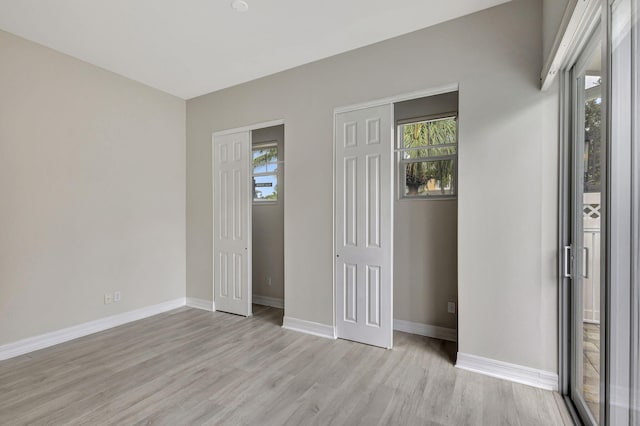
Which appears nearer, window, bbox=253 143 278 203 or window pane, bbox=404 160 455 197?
window pane, bbox=404 160 455 197

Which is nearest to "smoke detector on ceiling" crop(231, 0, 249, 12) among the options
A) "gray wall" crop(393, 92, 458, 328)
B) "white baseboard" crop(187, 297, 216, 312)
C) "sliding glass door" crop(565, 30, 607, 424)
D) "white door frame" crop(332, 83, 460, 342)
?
"white door frame" crop(332, 83, 460, 342)

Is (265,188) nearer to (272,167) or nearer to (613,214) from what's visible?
(272,167)

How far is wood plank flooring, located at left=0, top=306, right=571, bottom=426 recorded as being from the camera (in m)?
2.07

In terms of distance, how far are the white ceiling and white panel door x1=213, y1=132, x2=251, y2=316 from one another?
42.6 inches

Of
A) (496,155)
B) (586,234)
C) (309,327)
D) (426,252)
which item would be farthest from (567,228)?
(309,327)

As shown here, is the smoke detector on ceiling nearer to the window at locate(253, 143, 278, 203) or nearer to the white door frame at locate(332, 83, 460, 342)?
the white door frame at locate(332, 83, 460, 342)

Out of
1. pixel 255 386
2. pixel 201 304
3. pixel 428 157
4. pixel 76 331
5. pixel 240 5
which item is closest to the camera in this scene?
pixel 255 386

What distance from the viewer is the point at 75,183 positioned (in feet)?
11.2

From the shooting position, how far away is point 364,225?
3244 mm

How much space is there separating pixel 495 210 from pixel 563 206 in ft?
1.49

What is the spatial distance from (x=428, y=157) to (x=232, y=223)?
8.77 ft

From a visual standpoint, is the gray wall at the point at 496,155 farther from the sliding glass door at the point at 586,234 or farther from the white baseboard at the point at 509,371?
the sliding glass door at the point at 586,234

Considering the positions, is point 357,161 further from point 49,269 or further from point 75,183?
point 49,269

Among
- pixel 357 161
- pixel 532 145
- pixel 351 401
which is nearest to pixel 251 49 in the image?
pixel 357 161
